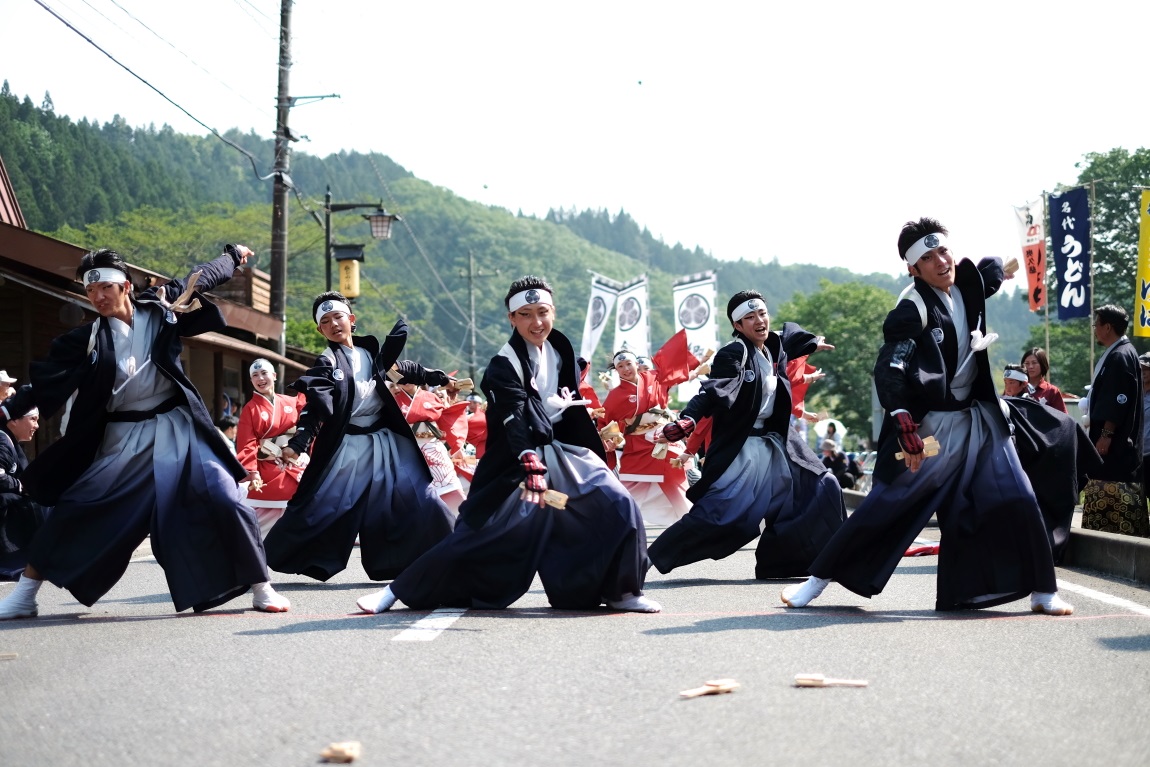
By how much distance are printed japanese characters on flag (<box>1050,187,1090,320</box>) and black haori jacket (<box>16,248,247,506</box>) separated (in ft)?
74.8

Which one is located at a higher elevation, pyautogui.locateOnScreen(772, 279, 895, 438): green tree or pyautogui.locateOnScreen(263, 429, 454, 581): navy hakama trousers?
pyautogui.locateOnScreen(772, 279, 895, 438): green tree

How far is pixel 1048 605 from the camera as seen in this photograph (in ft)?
24.0

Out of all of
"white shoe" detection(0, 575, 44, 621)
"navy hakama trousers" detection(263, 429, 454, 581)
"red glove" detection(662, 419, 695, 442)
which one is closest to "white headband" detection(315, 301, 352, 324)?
"navy hakama trousers" detection(263, 429, 454, 581)

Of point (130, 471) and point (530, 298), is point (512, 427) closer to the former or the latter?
point (530, 298)

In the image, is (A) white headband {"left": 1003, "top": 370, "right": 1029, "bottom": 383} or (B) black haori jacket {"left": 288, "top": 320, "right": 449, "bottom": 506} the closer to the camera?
(B) black haori jacket {"left": 288, "top": 320, "right": 449, "bottom": 506}

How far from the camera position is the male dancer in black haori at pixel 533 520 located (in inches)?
298

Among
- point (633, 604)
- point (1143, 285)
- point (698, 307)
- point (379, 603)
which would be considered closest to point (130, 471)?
point (379, 603)

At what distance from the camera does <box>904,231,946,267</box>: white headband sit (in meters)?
7.67

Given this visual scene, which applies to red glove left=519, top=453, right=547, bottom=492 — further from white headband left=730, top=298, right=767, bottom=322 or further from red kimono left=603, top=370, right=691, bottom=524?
red kimono left=603, top=370, right=691, bottom=524

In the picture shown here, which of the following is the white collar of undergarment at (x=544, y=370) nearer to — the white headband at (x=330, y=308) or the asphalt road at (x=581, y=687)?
the asphalt road at (x=581, y=687)

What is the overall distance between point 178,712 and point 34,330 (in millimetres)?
15038

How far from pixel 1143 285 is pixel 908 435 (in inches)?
518

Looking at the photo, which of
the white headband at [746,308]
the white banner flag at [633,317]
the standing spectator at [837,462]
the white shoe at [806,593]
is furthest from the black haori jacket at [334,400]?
the white banner flag at [633,317]

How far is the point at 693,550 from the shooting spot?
32.0ft
